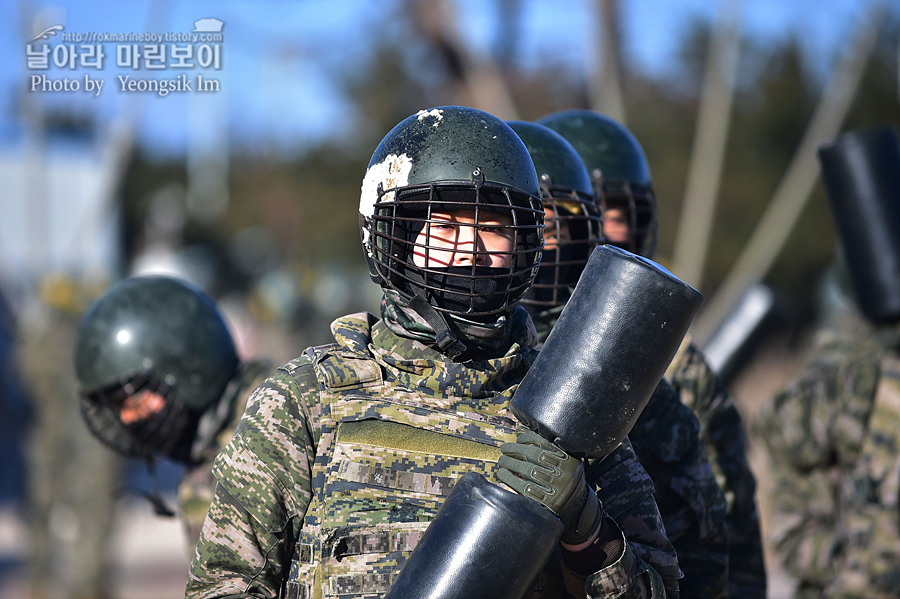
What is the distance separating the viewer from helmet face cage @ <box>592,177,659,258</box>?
10.4ft

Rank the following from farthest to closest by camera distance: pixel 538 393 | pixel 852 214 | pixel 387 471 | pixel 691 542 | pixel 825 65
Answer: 1. pixel 825 65
2. pixel 852 214
3. pixel 691 542
4. pixel 387 471
5. pixel 538 393

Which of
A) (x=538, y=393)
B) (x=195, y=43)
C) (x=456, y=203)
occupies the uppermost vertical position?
(x=195, y=43)

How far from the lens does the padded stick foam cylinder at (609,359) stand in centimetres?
173

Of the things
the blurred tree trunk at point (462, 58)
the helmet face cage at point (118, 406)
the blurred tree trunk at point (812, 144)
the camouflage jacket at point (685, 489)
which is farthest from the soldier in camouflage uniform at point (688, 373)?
the blurred tree trunk at point (462, 58)

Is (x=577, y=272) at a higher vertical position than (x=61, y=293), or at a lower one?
higher

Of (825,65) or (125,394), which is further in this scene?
(825,65)

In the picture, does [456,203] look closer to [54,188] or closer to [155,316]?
[155,316]

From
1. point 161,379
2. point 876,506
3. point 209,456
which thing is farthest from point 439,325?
point 876,506

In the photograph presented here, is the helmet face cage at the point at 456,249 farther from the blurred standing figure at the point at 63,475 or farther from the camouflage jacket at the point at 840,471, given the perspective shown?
the blurred standing figure at the point at 63,475

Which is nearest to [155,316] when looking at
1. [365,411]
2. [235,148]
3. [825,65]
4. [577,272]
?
[577,272]

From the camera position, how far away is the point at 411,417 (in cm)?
193

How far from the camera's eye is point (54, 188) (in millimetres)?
22969

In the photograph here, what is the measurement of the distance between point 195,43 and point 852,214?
323cm

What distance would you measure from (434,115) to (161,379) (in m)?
2.09
